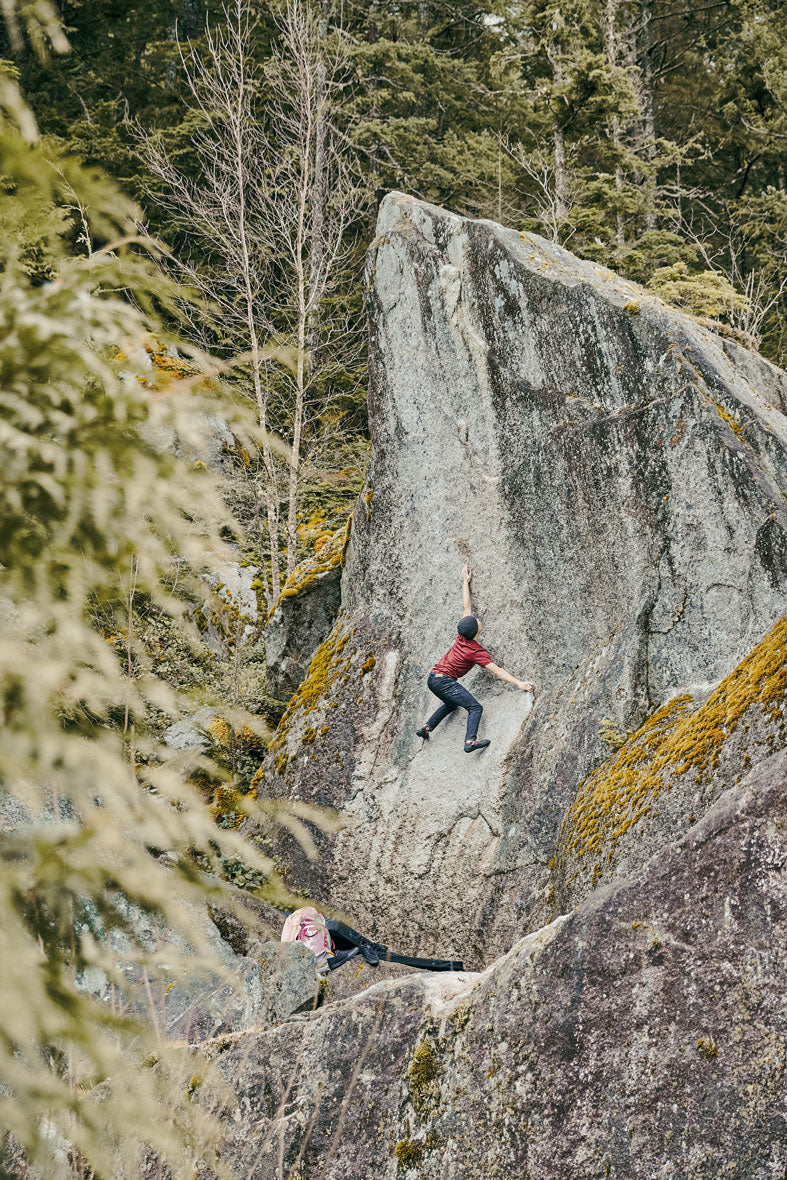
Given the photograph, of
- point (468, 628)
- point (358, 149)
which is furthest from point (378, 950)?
point (358, 149)

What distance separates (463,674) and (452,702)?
12.0 inches

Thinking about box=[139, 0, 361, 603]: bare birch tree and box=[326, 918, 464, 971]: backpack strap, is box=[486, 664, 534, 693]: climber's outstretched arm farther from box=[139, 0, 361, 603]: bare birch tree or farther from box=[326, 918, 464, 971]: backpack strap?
box=[139, 0, 361, 603]: bare birch tree

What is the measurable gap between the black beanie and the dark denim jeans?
47 centimetres

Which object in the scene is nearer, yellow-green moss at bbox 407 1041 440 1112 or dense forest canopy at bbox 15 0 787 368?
yellow-green moss at bbox 407 1041 440 1112

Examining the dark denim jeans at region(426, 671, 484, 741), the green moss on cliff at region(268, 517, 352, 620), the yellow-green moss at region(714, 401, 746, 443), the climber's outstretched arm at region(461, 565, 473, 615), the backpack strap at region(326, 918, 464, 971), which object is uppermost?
the yellow-green moss at region(714, 401, 746, 443)

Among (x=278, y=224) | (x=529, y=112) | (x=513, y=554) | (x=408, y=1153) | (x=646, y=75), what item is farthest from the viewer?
(x=646, y=75)

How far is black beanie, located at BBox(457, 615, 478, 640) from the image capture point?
8.92 meters

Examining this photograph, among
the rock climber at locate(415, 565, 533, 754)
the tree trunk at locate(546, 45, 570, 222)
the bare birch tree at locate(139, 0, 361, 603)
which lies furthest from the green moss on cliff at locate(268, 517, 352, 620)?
the tree trunk at locate(546, 45, 570, 222)

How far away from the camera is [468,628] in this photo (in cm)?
892

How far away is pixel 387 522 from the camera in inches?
410

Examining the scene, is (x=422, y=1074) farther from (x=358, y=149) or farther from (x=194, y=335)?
(x=358, y=149)

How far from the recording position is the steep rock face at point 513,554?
7.77m

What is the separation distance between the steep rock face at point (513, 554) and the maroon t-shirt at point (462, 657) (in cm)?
29

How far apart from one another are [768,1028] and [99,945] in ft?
7.04
